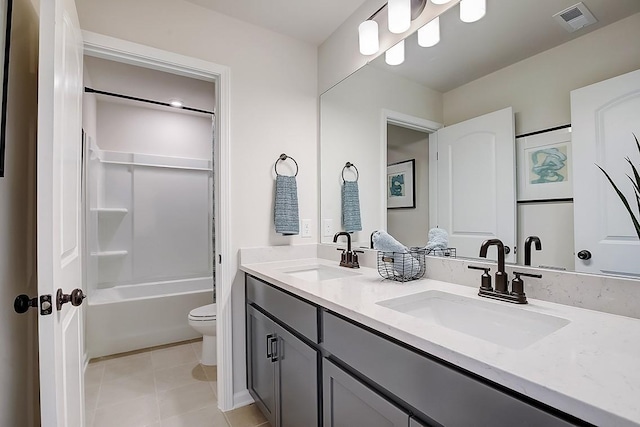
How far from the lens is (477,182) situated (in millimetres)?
1292

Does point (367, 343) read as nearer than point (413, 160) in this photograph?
Yes

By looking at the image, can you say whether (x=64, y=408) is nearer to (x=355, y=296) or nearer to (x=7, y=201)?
(x=7, y=201)

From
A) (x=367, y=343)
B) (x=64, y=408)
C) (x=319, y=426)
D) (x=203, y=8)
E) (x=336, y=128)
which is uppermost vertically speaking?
(x=203, y=8)

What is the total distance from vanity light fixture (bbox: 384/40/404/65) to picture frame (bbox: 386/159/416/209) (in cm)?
55

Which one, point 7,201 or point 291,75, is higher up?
point 291,75

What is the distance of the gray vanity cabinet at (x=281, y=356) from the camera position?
1.18 m

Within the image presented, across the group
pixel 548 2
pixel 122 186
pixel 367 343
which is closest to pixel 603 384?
pixel 367 343

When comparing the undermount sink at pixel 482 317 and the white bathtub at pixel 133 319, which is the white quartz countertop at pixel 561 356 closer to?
the undermount sink at pixel 482 317

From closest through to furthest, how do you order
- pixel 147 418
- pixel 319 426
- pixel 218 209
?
pixel 319 426 < pixel 147 418 < pixel 218 209

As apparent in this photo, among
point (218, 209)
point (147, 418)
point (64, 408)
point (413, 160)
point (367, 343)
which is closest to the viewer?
point (367, 343)

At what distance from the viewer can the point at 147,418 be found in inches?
67.0

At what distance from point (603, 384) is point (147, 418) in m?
2.05

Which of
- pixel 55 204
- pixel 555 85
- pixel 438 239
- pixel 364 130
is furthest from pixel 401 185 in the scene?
pixel 55 204

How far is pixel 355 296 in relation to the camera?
43.1 inches
